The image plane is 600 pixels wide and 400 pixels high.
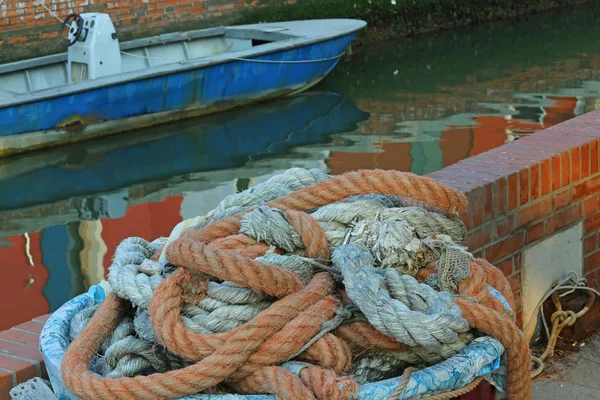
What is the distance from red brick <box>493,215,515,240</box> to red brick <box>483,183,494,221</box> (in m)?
0.06

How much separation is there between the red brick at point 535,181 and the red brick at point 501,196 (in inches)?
5.7

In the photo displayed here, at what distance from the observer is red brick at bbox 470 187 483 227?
124 inches

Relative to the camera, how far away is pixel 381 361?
1.90m

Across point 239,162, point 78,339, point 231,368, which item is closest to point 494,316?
point 231,368

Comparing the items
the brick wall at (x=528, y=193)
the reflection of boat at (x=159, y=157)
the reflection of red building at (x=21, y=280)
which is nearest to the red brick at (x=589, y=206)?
the brick wall at (x=528, y=193)

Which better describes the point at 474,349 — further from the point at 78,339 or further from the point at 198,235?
the point at 78,339

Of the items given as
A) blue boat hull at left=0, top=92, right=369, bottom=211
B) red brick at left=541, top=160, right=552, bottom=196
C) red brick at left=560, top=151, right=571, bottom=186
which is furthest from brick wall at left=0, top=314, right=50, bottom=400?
blue boat hull at left=0, top=92, right=369, bottom=211

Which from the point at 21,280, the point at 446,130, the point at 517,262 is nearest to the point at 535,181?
the point at 517,262

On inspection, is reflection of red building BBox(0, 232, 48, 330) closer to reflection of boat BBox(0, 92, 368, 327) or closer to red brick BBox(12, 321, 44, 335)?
reflection of boat BBox(0, 92, 368, 327)

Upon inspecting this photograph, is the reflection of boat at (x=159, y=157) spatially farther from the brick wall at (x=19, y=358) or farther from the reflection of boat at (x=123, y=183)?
the brick wall at (x=19, y=358)

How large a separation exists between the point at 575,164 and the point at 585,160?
2.8 inches

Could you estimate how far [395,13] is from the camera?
55.6 feet

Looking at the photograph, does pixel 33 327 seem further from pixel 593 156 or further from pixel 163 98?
pixel 163 98

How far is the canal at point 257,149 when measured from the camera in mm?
7254
